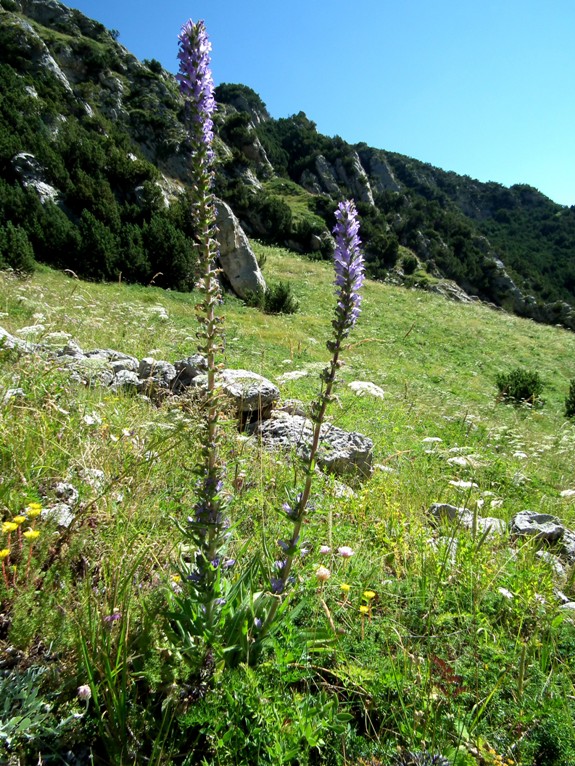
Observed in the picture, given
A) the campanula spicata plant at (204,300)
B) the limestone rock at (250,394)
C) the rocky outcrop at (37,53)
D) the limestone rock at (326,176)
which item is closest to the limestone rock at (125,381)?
the limestone rock at (250,394)

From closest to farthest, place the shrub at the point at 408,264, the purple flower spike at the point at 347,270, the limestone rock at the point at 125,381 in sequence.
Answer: the purple flower spike at the point at 347,270, the limestone rock at the point at 125,381, the shrub at the point at 408,264

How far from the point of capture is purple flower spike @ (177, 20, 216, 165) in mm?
1864

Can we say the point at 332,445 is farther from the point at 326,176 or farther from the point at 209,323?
the point at 326,176

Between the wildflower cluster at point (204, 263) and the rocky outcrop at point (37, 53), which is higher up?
the rocky outcrop at point (37, 53)

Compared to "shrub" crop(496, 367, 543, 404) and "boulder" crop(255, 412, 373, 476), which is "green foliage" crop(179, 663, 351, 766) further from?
"shrub" crop(496, 367, 543, 404)

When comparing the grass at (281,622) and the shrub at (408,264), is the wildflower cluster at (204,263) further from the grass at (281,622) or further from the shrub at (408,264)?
the shrub at (408,264)

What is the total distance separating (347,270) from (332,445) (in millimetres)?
3479

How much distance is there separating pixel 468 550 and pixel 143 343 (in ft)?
26.8

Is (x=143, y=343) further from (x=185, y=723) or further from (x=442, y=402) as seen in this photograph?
(x=185, y=723)

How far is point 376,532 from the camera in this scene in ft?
11.9

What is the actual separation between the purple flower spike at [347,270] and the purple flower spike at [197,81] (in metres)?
0.70

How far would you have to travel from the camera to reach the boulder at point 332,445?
4.96m

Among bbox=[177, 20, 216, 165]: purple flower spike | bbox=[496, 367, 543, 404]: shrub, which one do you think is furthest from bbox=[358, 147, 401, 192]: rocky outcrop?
bbox=[177, 20, 216, 165]: purple flower spike

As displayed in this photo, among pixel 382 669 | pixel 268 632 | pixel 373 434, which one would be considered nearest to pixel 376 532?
pixel 382 669
